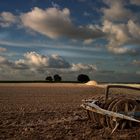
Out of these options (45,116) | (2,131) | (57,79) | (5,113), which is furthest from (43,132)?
(57,79)

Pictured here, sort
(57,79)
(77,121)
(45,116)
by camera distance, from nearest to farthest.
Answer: (77,121), (45,116), (57,79)

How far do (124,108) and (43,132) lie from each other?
2860 millimetres

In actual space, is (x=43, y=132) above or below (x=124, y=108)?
below

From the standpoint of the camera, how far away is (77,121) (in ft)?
50.6

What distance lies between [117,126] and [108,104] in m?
1.01

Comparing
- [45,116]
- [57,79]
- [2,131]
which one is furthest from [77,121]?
[57,79]

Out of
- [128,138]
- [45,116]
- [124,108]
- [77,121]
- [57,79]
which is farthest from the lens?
[57,79]

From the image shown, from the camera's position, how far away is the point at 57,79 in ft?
369

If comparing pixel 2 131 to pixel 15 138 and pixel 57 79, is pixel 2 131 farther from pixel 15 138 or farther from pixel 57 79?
pixel 57 79

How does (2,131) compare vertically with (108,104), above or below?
below

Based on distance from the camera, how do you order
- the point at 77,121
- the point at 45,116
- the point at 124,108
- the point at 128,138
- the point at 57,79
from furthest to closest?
1. the point at 57,79
2. the point at 45,116
3. the point at 77,121
4. the point at 124,108
5. the point at 128,138

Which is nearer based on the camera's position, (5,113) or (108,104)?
(108,104)

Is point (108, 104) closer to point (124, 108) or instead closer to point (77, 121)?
point (124, 108)

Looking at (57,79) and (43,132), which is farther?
(57,79)
